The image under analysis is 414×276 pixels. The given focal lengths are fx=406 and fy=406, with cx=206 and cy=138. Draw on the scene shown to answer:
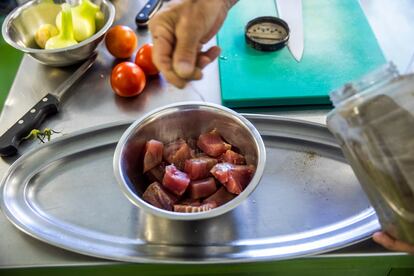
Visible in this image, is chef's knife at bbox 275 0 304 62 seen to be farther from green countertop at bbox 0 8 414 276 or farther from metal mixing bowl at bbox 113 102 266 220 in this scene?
green countertop at bbox 0 8 414 276

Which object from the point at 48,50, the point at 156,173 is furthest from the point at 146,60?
the point at 156,173

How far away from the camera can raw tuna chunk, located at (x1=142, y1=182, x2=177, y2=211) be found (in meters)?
0.77

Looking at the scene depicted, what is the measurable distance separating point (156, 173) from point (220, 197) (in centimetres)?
15

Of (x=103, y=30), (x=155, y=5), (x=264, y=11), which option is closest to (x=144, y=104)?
(x=103, y=30)

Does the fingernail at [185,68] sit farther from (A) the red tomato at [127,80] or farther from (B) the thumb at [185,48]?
(A) the red tomato at [127,80]

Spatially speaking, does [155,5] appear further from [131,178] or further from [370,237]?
[370,237]

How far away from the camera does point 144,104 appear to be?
1.03 metres

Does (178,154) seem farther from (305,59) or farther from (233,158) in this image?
(305,59)

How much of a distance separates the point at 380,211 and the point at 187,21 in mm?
442

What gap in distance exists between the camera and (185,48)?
675 mm

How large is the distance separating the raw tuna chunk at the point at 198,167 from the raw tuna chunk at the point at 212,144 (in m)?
0.03

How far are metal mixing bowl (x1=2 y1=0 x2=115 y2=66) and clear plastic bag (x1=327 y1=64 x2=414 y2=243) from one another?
70 centimetres

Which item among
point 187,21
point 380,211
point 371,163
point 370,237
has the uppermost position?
point 187,21

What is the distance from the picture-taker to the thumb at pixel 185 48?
26.3 inches
